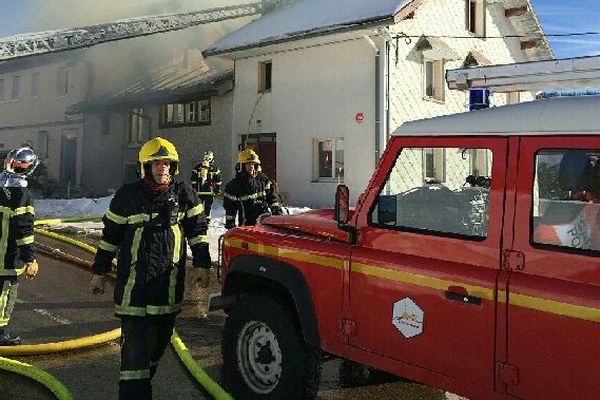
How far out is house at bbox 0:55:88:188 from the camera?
25.9m

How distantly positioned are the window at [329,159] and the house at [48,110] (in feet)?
43.9

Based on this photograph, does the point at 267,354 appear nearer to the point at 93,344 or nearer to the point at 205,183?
the point at 93,344

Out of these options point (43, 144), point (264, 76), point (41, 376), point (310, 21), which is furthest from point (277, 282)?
point (43, 144)

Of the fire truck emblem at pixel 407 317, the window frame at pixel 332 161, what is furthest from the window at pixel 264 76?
the fire truck emblem at pixel 407 317

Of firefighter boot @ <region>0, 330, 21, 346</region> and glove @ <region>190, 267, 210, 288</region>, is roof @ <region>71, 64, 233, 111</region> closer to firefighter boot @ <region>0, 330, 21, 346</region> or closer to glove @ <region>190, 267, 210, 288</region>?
firefighter boot @ <region>0, 330, 21, 346</region>

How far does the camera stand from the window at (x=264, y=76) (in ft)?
60.8

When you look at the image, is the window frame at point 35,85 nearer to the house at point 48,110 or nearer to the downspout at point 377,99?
the house at point 48,110

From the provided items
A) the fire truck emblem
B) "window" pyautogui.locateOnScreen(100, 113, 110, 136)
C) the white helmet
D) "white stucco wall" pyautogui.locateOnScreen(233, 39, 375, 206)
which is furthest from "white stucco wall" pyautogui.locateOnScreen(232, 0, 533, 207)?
the fire truck emblem

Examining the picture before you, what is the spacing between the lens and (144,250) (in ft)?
11.1

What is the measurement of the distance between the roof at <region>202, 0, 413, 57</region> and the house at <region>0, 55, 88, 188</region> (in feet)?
33.7

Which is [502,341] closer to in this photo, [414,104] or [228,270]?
[228,270]

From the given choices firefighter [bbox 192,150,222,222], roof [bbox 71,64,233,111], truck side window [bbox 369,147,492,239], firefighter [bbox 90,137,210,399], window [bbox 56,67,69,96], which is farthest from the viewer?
window [bbox 56,67,69,96]

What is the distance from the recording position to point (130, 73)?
88.0 ft

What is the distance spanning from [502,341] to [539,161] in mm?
858
